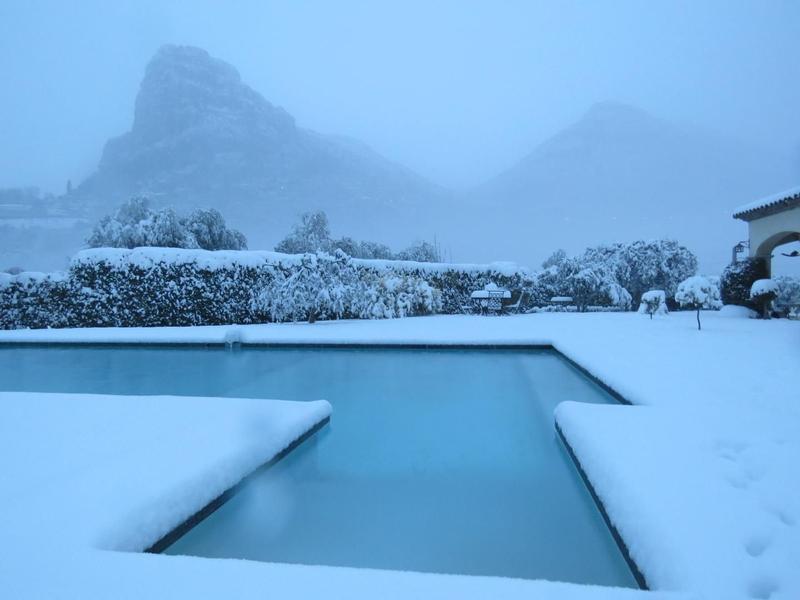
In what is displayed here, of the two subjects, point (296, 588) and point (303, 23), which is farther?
point (303, 23)

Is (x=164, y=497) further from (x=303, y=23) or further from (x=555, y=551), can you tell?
(x=303, y=23)

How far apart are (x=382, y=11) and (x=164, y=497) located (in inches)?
5295

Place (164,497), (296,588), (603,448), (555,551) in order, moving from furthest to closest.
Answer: (603,448)
(555,551)
(164,497)
(296,588)

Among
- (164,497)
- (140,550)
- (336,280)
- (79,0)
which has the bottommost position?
(140,550)

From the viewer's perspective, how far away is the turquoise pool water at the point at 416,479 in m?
2.10

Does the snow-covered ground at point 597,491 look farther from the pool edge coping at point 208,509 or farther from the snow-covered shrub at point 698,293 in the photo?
the snow-covered shrub at point 698,293

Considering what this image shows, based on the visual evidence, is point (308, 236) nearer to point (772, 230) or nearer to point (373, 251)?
point (373, 251)

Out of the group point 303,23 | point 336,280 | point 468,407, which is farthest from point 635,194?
point 303,23

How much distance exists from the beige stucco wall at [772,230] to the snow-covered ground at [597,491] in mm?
9170

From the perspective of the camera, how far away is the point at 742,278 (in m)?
11.6

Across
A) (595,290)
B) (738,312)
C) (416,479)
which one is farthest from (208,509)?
(595,290)

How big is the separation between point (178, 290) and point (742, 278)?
13.8 m

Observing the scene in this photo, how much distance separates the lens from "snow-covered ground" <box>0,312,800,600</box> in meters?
1.48

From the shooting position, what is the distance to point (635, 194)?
2746 inches
